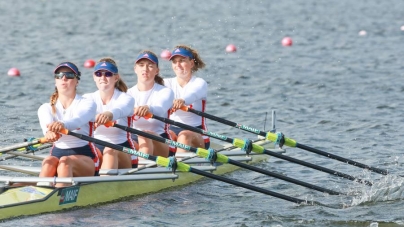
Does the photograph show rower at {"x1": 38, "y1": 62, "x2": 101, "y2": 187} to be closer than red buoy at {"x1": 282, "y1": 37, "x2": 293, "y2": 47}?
Yes

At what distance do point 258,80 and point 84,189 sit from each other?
11006 mm

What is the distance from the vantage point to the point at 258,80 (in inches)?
809

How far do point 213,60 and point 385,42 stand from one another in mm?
6931

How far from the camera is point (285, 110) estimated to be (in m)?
17.1

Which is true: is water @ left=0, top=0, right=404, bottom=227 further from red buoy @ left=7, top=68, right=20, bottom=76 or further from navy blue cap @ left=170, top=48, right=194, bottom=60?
navy blue cap @ left=170, top=48, right=194, bottom=60

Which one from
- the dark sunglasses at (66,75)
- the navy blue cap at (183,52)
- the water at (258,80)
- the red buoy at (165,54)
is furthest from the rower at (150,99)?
the red buoy at (165,54)

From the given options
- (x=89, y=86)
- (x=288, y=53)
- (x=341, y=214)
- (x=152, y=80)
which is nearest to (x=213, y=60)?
(x=288, y=53)

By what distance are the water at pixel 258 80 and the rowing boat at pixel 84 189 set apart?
0.12m

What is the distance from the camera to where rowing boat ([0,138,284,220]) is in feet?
30.9

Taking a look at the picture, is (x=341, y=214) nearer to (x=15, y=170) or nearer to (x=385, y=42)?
(x=15, y=170)

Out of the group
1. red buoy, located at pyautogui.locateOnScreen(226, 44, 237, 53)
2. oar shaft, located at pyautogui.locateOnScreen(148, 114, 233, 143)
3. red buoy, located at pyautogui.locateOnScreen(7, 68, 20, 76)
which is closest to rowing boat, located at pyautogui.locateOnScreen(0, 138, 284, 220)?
oar shaft, located at pyautogui.locateOnScreen(148, 114, 233, 143)

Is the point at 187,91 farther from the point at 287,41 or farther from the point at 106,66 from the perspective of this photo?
the point at 287,41

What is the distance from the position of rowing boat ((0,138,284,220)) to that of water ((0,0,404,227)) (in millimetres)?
120

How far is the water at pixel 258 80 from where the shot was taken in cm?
1029
